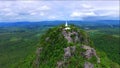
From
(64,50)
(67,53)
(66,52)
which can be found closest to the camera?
(67,53)

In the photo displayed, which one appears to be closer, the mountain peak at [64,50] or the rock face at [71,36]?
the mountain peak at [64,50]

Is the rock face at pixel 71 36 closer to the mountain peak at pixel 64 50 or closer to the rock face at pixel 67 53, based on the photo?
the mountain peak at pixel 64 50

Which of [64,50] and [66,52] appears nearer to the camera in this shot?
[66,52]

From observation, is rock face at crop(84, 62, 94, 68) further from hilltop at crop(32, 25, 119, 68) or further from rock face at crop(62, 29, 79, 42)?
rock face at crop(62, 29, 79, 42)

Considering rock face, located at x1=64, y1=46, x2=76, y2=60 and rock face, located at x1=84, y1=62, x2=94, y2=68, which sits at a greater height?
rock face, located at x1=64, y1=46, x2=76, y2=60

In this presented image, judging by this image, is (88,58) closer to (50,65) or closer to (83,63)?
(83,63)

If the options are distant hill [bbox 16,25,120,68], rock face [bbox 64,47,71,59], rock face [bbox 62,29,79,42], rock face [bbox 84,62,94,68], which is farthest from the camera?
rock face [bbox 62,29,79,42]

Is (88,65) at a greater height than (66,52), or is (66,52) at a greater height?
(66,52)

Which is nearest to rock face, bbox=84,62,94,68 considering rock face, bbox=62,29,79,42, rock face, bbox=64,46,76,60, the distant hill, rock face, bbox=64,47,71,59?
the distant hill

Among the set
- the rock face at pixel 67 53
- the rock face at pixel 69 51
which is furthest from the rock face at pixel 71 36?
the rock face at pixel 67 53

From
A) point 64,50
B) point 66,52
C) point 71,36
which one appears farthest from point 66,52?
point 71,36

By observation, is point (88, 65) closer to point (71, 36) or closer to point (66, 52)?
point (66, 52)
